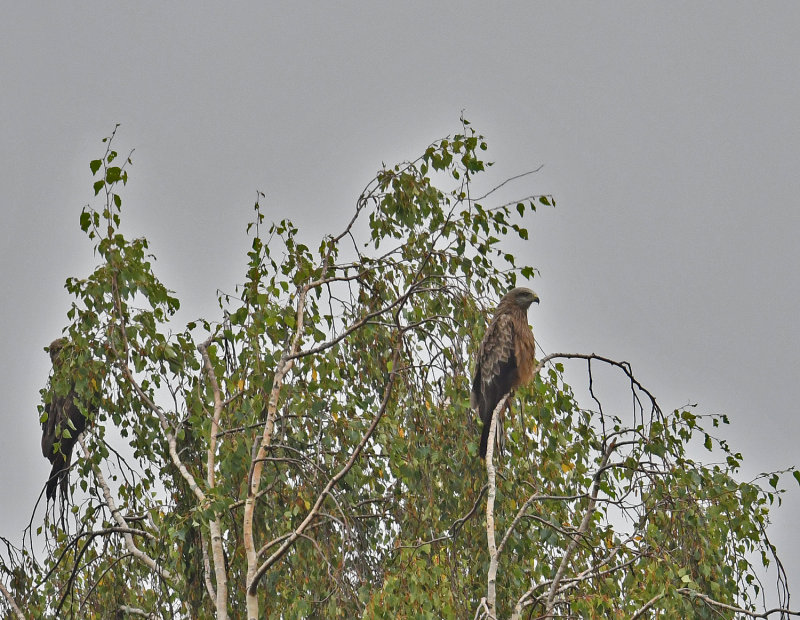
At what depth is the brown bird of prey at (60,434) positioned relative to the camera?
7.18 metres

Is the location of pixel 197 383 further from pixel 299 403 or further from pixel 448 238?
pixel 448 238

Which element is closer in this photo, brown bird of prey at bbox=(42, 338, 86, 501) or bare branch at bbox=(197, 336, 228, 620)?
bare branch at bbox=(197, 336, 228, 620)

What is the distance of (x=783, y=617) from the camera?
5395mm

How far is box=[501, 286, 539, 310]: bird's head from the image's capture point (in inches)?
337

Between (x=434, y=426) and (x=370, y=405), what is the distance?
67 cm

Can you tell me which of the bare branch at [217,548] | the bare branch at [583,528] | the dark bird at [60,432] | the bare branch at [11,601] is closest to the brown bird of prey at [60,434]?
the dark bird at [60,432]

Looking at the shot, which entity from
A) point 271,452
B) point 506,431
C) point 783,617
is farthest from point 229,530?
point 783,617

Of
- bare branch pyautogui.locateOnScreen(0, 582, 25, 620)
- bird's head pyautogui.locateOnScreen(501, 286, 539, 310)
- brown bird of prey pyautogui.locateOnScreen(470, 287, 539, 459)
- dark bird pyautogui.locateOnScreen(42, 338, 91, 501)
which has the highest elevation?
bird's head pyautogui.locateOnScreen(501, 286, 539, 310)

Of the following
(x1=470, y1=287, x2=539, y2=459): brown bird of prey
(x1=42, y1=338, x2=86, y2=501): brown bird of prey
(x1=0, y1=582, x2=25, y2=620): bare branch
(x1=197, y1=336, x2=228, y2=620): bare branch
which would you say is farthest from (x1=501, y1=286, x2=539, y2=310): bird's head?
(x1=0, y1=582, x2=25, y2=620): bare branch

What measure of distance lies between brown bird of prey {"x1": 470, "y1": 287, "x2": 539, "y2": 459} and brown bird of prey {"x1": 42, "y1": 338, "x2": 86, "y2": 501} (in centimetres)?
257

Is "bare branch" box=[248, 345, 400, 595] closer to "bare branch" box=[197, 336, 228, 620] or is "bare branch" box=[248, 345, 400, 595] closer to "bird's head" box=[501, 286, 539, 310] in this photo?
"bare branch" box=[197, 336, 228, 620]

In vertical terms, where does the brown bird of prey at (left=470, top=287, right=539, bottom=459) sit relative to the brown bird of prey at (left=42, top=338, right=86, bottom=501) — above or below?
Answer: above

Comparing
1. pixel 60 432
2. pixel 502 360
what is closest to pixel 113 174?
pixel 60 432

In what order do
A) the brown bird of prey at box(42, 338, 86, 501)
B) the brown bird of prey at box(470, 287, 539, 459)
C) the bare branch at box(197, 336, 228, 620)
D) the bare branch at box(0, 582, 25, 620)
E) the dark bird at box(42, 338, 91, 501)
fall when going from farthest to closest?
the brown bird of prey at box(470, 287, 539, 459), the bare branch at box(0, 582, 25, 620), the brown bird of prey at box(42, 338, 86, 501), the dark bird at box(42, 338, 91, 501), the bare branch at box(197, 336, 228, 620)
